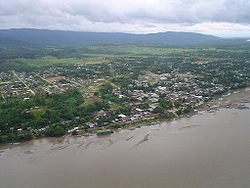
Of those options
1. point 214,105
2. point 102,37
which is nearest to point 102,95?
point 214,105

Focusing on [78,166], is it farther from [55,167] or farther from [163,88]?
[163,88]

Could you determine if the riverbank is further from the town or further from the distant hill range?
the distant hill range

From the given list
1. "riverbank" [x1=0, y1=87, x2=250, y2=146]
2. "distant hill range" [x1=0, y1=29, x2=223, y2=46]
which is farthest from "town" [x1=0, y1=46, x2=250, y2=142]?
"distant hill range" [x1=0, y1=29, x2=223, y2=46]

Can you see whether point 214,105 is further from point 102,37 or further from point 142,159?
point 102,37

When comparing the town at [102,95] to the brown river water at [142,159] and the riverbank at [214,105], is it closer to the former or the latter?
the riverbank at [214,105]

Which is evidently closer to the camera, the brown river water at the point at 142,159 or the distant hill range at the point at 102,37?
the brown river water at the point at 142,159

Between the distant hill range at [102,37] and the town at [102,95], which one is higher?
the town at [102,95]

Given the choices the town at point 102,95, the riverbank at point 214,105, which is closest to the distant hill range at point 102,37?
the town at point 102,95

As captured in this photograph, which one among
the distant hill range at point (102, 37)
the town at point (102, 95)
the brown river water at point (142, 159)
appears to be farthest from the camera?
the distant hill range at point (102, 37)
